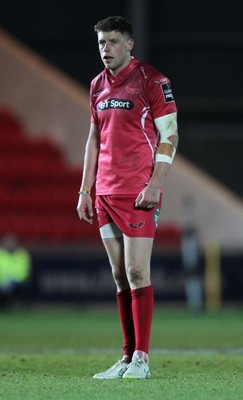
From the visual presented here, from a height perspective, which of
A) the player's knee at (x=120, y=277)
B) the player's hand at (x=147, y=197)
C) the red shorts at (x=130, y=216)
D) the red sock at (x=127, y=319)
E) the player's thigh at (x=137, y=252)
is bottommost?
the red sock at (x=127, y=319)

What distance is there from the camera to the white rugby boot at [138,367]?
5.28m

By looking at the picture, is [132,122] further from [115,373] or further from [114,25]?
[115,373]

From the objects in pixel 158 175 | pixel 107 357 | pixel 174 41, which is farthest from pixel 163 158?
pixel 174 41

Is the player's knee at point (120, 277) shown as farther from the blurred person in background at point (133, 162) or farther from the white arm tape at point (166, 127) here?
the white arm tape at point (166, 127)

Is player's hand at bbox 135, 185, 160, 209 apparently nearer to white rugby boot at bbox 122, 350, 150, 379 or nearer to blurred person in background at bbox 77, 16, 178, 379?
blurred person in background at bbox 77, 16, 178, 379

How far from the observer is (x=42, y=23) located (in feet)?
66.7

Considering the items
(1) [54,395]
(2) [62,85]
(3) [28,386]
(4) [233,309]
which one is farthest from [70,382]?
(2) [62,85]

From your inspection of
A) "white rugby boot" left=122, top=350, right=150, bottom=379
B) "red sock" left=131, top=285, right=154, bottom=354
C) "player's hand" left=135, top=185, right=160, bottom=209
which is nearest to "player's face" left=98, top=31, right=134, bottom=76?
"player's hand" left=135, top=185, right=160, bottom=209

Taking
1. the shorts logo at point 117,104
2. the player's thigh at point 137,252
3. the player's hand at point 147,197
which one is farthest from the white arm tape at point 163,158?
the player's thigh at point 137,252

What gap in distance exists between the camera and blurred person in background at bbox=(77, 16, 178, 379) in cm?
534

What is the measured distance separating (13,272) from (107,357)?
705 cm

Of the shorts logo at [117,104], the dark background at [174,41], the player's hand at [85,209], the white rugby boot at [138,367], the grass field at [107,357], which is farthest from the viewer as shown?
the dark background at [174,41]

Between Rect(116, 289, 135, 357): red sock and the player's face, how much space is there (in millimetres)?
1100

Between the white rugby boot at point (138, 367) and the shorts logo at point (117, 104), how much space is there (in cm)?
116
